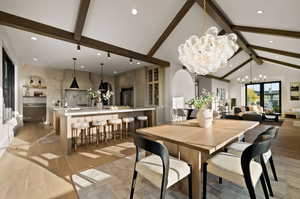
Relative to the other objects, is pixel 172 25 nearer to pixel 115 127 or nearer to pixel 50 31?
pixel 50 31

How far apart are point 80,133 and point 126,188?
239 centimetres

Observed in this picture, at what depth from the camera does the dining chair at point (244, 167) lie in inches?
48.3

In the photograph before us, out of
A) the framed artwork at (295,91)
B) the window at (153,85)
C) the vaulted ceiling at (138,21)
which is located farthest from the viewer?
the framed artwork at (295,91)

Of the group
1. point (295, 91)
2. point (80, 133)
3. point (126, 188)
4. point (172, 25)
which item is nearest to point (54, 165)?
point (80, 133)

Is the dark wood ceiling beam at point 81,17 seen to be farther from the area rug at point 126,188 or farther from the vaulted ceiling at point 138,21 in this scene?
the area rug at point 126,188

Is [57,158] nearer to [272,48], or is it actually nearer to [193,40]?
[193,40]

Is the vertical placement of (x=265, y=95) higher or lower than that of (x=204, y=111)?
higher

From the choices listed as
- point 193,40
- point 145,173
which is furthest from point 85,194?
point 193,40

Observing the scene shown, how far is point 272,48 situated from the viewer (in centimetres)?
593

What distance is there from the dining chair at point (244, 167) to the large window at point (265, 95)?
1034 cm

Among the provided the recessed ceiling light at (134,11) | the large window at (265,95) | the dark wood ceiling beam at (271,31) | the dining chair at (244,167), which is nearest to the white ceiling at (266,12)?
the dark wood ceiling beam at (271,31)

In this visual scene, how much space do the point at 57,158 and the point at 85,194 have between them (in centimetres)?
154

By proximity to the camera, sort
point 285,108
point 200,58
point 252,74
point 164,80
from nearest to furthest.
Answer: point 200,58 → point 164,80 → point 285,108 → point 252,74

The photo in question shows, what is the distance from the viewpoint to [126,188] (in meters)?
1.86
